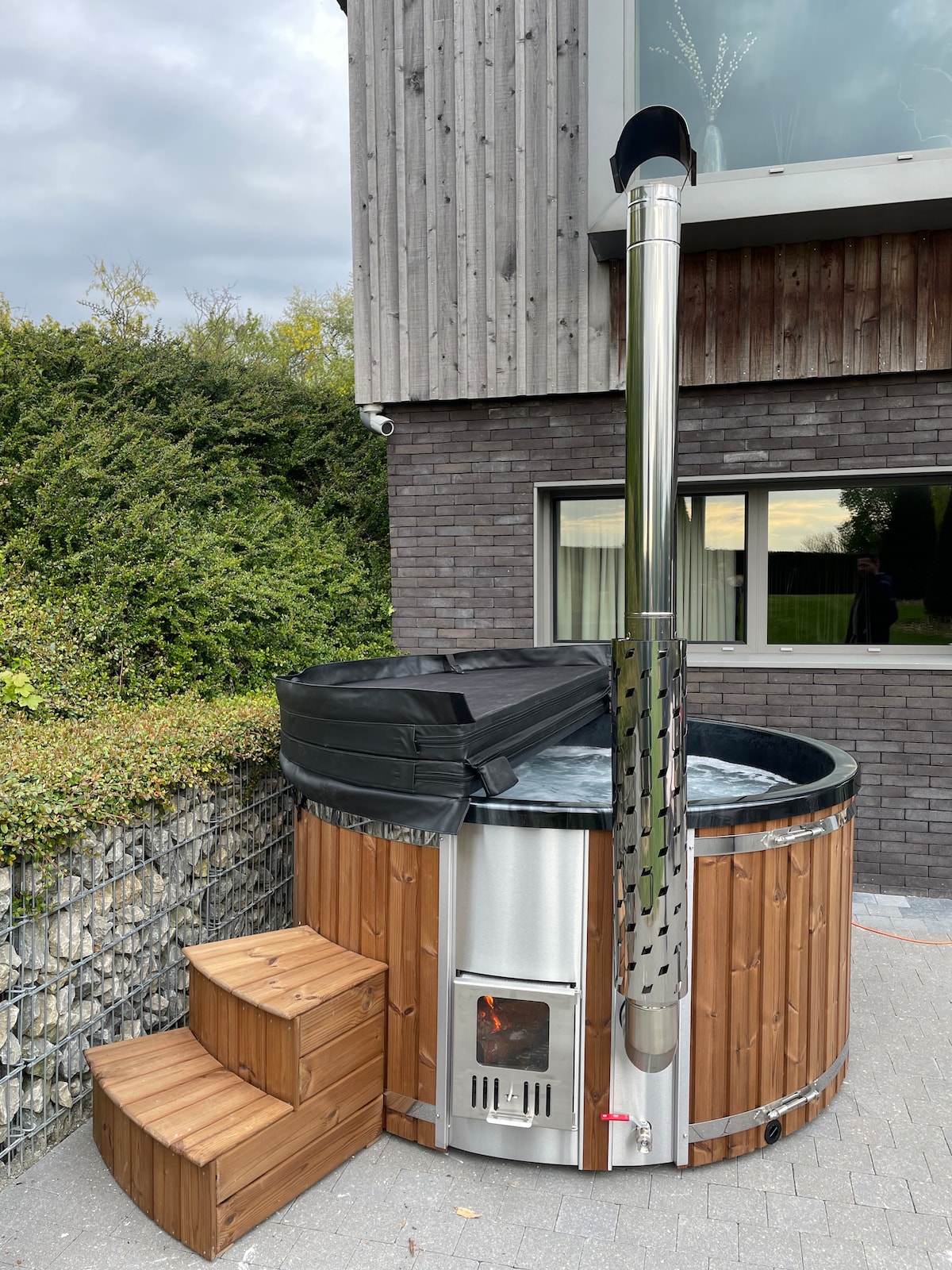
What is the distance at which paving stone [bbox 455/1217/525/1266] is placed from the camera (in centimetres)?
221

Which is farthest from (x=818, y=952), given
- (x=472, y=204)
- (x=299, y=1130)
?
(x=472, y=204)

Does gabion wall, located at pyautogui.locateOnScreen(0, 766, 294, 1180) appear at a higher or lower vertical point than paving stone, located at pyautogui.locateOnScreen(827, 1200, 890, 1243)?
higher

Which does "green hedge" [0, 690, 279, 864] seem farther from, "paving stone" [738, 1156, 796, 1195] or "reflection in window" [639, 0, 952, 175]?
"reflection in window" [639, 0, 952, 175]

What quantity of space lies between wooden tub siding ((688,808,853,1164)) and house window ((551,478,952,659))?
9.43 ft

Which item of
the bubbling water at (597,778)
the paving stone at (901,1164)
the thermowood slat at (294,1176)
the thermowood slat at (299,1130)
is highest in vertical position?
the bubbling water at (597,778)

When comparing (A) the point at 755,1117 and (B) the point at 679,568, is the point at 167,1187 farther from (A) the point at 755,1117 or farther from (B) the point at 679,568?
(B) the point at 679,568

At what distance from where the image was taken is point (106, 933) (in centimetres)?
286

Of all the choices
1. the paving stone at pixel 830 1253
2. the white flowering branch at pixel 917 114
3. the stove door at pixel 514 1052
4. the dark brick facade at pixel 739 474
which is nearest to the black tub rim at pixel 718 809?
the stove door at pixel 514 1052

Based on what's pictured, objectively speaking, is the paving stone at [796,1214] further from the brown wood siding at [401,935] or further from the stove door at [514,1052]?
the brown wood siding at [401,935]

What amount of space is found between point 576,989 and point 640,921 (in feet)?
1.22

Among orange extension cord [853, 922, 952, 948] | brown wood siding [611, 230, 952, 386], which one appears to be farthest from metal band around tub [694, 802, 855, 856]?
brown wood siding [611, 230, 952, 386]

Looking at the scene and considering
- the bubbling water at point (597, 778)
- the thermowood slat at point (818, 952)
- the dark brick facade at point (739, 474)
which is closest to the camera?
the thermowood slat at point (818, 952)

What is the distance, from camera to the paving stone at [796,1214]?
2328mm

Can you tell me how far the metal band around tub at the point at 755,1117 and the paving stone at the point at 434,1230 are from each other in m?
0.73
